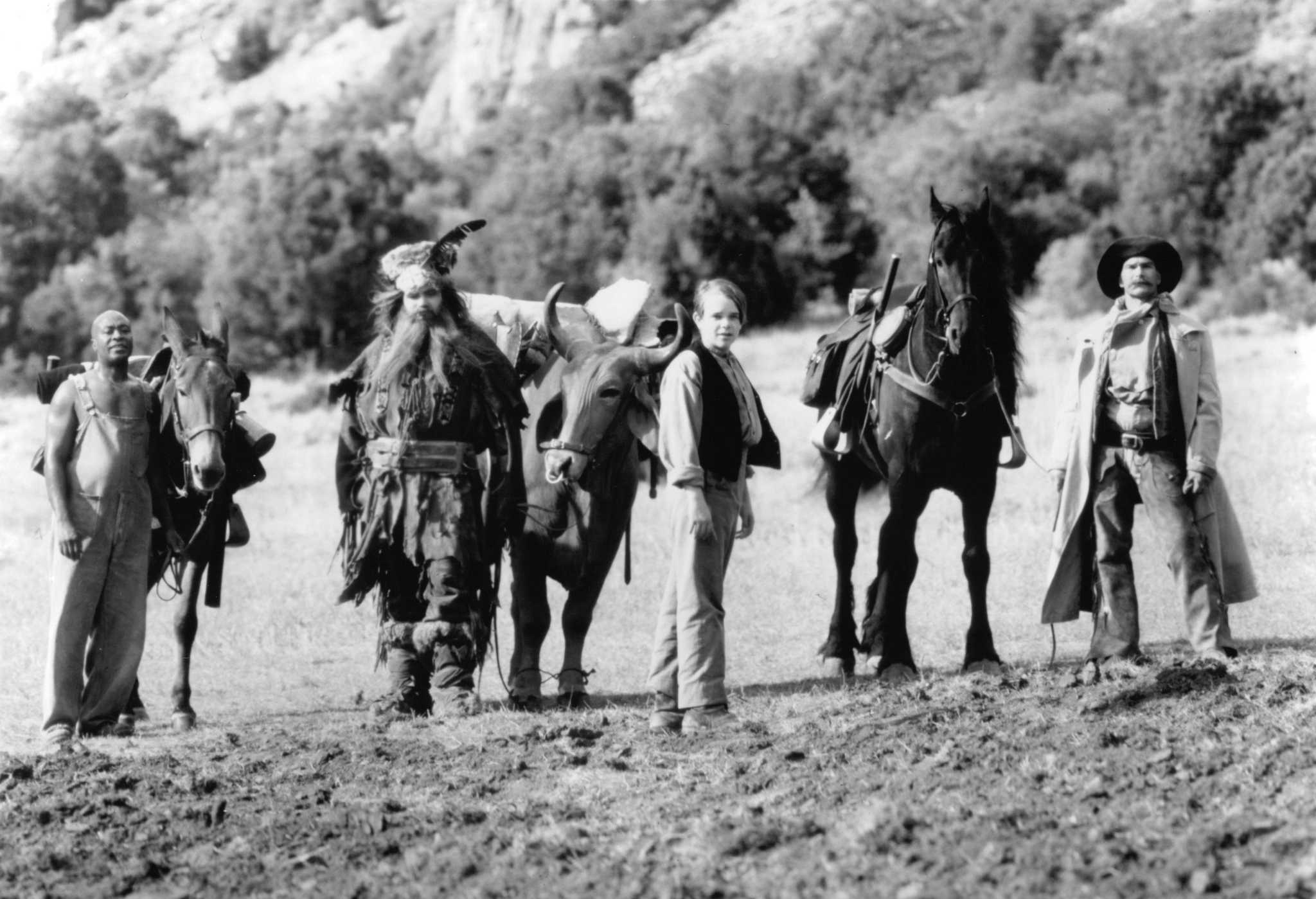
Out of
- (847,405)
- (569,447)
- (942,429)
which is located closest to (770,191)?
(847,405)

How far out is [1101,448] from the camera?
900cm

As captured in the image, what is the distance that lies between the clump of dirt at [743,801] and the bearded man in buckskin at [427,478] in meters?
0.41

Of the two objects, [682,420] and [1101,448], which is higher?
[682,420]

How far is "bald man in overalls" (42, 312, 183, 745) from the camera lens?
8.71m

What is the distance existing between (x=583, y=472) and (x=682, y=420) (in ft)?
3.19

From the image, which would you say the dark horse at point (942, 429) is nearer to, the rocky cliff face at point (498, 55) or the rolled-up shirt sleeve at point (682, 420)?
the rolled-up shirt sleeve at point (682, 420)

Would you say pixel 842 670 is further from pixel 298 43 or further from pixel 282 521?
pixel 298 43

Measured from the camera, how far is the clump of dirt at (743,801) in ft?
17.6

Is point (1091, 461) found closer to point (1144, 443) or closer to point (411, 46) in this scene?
point (1144, 443)

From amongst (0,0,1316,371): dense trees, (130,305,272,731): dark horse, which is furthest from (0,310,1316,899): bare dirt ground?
(0,0,1316,371): dense trees

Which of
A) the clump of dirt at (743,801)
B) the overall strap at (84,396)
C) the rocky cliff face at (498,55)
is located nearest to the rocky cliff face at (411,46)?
the rocky cliff face at (498,55)

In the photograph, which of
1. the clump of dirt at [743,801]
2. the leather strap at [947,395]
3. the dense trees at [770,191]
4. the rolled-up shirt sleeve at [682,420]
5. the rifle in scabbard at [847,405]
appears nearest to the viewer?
the clump of dirt at [743,801]

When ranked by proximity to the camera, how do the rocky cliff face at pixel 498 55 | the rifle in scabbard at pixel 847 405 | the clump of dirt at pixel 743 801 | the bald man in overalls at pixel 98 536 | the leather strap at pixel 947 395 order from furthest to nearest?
1. the rocky cliff face at pixel 498 55
2. the rifle in scabbard at pixel 847 405
3. the leather strap at pixel 947 395
4. the bald man in overalls at pixel 98 536
5. the clump of dirt at pixel 743 801

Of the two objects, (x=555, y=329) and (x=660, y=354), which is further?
(x=555, y=329)
